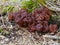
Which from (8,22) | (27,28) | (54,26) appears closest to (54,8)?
(54,26)

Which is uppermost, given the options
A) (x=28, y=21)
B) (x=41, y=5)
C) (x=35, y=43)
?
(x=41, y=5)

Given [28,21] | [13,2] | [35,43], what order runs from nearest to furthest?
1. [35,43]
2. [28,21]
3. [13,2]

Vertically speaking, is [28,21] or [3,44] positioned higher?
[28,21]

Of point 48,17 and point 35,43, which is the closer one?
point 35,43

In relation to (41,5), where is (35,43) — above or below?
below

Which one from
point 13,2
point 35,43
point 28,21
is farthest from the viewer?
point 13,2

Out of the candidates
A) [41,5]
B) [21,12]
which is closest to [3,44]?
[21,12]

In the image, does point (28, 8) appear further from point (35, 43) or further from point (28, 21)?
point (35, 43)

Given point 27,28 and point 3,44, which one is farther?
point 27,28

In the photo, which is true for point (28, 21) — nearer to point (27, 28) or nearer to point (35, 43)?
point (27, 28)
